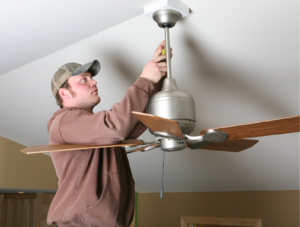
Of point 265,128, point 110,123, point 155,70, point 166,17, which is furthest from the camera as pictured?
point 166,17

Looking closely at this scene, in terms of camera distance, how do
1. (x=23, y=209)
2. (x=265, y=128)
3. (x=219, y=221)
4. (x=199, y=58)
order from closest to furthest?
1. (x=265, y=128)
2. (x=199, y=58)
3. (x=219, y=221)
4. (x=23, y=209)

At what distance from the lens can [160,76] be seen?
144cm

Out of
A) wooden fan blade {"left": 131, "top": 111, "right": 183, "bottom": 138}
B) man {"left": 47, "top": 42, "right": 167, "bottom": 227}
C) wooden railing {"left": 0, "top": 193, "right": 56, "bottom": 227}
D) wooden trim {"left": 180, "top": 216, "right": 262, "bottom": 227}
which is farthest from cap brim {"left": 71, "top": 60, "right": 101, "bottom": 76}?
wooden railing {"left": 0, "top": 193, "right": 56, "bottom": 227}

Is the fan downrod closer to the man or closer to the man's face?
the man

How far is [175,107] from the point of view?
4.37 ft

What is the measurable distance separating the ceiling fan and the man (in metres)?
0.07

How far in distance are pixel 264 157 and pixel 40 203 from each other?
10.2 ft

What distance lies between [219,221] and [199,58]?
2.34m

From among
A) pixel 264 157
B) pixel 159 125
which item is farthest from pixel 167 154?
pixel 159 125

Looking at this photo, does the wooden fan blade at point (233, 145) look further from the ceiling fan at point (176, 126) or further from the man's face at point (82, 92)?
the man's face at point (82, 92)

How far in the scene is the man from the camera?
4.33 ft

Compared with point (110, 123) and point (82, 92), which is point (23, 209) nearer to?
point (82, 92)

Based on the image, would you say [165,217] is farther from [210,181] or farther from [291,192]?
[291,192]

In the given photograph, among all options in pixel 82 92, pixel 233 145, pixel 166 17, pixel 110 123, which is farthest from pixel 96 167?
pixel 166 17
